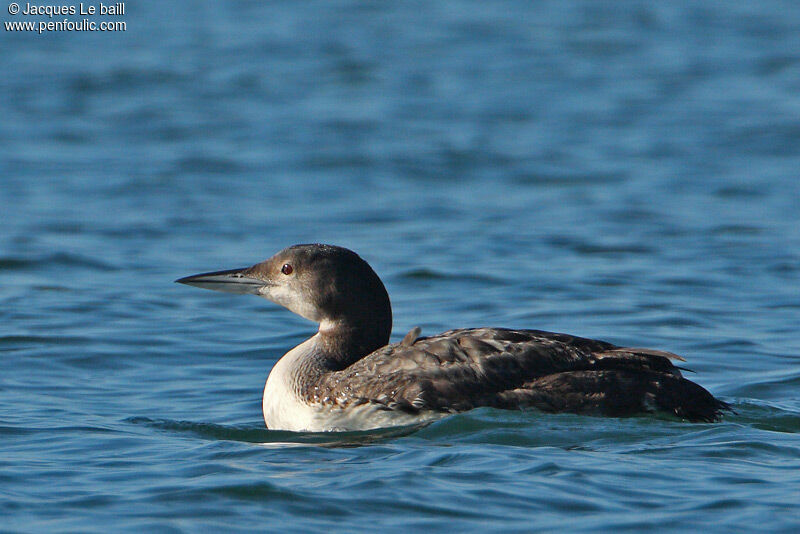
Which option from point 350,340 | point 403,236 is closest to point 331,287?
point 350,340

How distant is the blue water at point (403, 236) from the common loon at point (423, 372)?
12cm

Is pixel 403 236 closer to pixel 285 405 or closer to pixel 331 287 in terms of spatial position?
pixel 331 287

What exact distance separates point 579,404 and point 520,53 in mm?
14905

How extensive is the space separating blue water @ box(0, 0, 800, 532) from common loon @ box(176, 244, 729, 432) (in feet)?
0.40

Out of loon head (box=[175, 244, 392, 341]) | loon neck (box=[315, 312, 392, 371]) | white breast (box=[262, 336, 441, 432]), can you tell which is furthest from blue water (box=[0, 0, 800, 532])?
loon head (box=[175, 244, 392, 341])

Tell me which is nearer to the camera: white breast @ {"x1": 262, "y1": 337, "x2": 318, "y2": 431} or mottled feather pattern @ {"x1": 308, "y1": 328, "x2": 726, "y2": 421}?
mottled feather pattern @ {"x1": 308, "y1": 328, "x2": 726, "y2": 421}

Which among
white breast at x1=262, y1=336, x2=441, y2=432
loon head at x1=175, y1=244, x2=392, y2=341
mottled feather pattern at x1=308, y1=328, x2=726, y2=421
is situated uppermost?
loon head at x1=175, y1=244, x2=392, y2=341

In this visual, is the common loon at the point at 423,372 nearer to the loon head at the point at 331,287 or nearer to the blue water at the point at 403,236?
the loon head at the point at 331,287

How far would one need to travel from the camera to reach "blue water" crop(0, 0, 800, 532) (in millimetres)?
5191

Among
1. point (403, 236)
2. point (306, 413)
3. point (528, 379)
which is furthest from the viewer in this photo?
point (403, 236)

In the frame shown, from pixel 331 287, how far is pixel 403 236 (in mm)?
4645

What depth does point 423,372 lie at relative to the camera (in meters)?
6.10

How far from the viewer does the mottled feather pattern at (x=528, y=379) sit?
19.5 feet

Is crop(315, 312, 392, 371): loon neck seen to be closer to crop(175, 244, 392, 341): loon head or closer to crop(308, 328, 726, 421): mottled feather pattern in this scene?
crop(175, 244, 392, 341): loon head
